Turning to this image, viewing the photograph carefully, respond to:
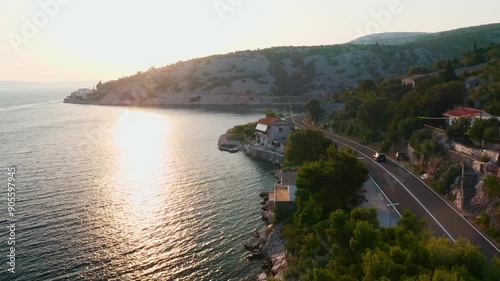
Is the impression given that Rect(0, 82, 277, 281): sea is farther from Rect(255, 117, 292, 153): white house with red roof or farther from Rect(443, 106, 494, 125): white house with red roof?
Rect(443, 106, 494, 125): white house with red roof

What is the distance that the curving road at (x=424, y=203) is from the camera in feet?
88.6

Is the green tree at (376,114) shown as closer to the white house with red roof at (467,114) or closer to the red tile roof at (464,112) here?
the white house with red roof at (467,114)

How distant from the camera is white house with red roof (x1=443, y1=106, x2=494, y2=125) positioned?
42.4 meters

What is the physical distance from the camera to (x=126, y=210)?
4122cm

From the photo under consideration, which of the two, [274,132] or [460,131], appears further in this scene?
[274,132]

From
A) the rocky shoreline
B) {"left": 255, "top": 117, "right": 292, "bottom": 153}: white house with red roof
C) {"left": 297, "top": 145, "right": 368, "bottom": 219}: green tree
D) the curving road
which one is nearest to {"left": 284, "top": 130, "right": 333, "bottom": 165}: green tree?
the curving road

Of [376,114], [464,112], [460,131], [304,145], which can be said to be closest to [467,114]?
[464,112]

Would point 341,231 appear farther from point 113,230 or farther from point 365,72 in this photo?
point 365,72

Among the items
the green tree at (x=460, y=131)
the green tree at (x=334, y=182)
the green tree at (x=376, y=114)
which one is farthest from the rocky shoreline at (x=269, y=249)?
the green tree at (x=376, y=114)

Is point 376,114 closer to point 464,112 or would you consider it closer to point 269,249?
point 464,112

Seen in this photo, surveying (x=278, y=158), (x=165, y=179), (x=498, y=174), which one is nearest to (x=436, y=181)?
(x=498, y=174)

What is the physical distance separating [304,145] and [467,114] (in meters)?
18.9

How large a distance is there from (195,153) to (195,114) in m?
70.1

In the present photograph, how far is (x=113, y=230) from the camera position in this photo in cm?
3575
